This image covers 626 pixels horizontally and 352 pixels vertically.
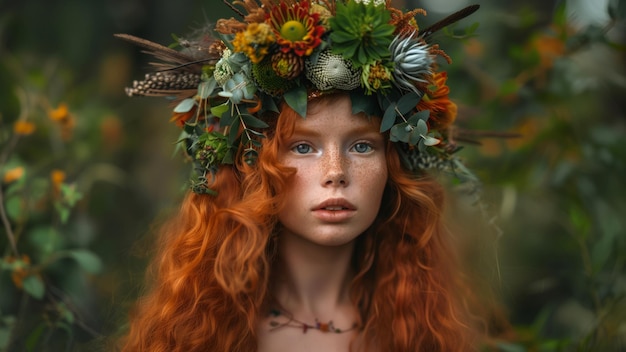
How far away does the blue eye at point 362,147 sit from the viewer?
160cm

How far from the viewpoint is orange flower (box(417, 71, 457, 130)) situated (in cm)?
159

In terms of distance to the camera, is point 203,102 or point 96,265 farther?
point 96,265

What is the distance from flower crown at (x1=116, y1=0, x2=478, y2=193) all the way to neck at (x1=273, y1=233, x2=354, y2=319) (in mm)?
299

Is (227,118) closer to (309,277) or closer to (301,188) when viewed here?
(301,188)

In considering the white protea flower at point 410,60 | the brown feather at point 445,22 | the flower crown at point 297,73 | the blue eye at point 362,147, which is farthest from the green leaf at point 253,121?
the brown feather at point 445,22

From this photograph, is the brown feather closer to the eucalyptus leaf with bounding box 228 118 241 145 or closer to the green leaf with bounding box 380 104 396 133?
the green leaf with bounding box 380 104 396 133

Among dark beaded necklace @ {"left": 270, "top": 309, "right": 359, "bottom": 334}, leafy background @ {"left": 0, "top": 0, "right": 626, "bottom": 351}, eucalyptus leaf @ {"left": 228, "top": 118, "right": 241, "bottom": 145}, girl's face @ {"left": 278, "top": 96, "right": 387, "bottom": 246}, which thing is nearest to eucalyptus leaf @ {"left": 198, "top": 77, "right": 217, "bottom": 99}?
eucalyptus leaf @ {"left": 228, "top": 118, "right": 241, "bottom": 145}

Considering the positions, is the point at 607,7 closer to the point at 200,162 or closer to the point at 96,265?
the point at 200,162

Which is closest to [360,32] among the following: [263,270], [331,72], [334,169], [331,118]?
[331,72]

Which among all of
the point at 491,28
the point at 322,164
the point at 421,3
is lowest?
the point at 322,164

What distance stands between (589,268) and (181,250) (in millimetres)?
1417

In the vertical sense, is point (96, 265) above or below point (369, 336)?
above

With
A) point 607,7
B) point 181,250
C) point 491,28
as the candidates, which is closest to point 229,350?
point 181,250

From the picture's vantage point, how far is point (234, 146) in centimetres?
160
